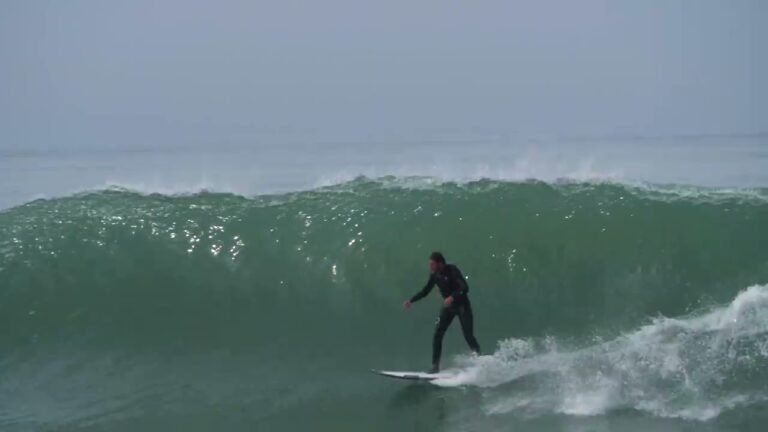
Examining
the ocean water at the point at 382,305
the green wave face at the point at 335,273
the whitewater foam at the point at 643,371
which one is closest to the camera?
the whitewater foam at the point at 643,371

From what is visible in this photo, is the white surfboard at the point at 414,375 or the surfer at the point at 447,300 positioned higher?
the surfer at the point at 447,300

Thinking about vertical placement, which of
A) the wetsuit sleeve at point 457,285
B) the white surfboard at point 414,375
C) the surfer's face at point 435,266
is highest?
the surfer's face at point 435,266

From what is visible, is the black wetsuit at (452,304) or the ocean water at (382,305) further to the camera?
the black wetsuit at (452,304)

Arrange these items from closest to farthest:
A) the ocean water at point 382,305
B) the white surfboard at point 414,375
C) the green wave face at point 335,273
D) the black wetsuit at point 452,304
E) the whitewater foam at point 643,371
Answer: the whitewater foam at point 643,371
the ocean water at point 382,305
the white surfboard at point 414,375
the black wetsuit at point 452,304
the green wave face at point 335,273

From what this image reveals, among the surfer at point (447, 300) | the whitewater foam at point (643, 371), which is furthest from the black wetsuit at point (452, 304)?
the whitewater foam at point (643, 371)

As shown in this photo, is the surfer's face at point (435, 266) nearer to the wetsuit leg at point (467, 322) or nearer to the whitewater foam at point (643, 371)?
the wetsuit leg at point (467, 322)

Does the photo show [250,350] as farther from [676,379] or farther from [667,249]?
[667,249]

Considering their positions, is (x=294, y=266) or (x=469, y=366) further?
(x=294, y=266)

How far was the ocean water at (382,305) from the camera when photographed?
30.6 feet

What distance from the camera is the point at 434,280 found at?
33.6 ft

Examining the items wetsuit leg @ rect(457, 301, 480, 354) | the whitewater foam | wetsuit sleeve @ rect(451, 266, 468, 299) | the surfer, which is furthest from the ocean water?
wetsuit sleeve @ rect(451, 266, 468, 299)

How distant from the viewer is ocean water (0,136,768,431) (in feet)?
30.6

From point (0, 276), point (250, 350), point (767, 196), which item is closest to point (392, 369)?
point (250, 350)

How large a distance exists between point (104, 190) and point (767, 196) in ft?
41.3
